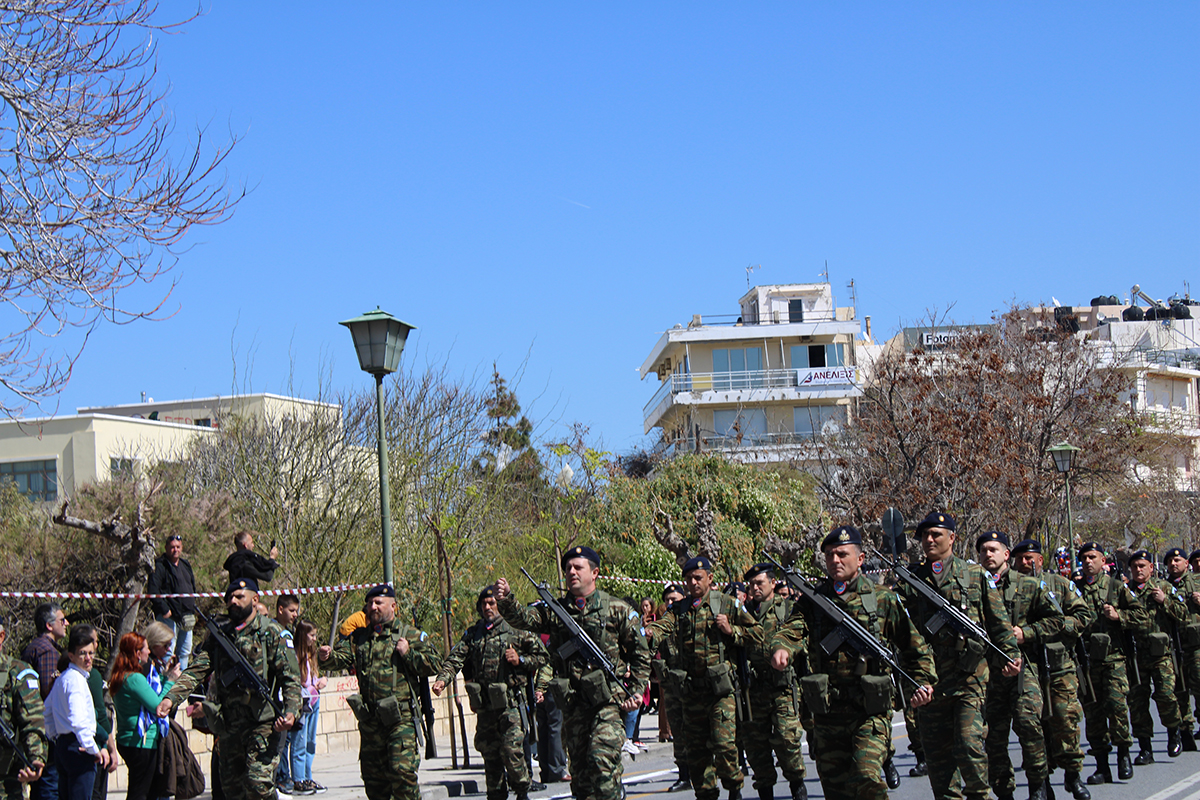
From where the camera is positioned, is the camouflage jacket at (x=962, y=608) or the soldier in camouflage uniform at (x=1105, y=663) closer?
the camouflage jacket at (x=962, y=608)

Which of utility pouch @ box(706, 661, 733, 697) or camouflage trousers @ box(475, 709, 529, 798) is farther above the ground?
utility pouch @ box(706, 661, 733, 697)

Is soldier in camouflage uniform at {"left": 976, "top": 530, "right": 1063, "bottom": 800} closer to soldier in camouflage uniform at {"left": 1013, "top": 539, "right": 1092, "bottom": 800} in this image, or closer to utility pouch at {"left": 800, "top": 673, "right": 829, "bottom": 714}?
soldier in camouflage uniform at {"left": 1013, "top": 539, "right": 1092, "bottom": 800}

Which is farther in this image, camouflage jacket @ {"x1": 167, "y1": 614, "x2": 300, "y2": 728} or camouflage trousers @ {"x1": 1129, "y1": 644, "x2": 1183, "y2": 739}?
camouflage trousers @ {"x1": 1129, "y1": 644, "x2": 1183, "y2": 739}

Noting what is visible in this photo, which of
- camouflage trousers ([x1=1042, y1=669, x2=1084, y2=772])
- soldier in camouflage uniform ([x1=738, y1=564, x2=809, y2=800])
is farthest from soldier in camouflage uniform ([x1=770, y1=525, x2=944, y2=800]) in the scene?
camouflage trousers ([x1=1042, y1=669, x2=1084, y2=772])

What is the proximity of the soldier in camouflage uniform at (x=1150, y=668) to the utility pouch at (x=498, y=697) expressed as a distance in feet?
19.5

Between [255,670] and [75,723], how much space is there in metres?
1.26

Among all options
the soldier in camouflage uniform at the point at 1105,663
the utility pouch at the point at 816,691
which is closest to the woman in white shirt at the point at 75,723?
the utility pouch at the point at 816,691

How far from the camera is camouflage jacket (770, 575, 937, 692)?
836 centimetres

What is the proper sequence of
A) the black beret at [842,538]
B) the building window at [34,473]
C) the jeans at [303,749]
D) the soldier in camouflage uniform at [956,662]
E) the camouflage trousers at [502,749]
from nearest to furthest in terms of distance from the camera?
the black beret at [842,538] < the soldier in camouflage uniform at [956,662] < the camouflage trousers at [502,749] < the jeans at [303,749] < the building window at [34,473]

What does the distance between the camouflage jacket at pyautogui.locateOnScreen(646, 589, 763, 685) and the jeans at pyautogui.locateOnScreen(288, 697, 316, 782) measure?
396 centimetres

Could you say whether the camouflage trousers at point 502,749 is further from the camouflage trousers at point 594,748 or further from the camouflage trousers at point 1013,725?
the camouflage trousers at point 1013,725

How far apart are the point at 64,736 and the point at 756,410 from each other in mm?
54386

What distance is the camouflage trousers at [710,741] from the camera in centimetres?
1023

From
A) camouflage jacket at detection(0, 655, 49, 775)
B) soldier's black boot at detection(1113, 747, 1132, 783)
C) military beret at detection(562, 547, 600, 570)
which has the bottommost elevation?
soldier's black boot at detection(1113, 747, 1132, 783)
